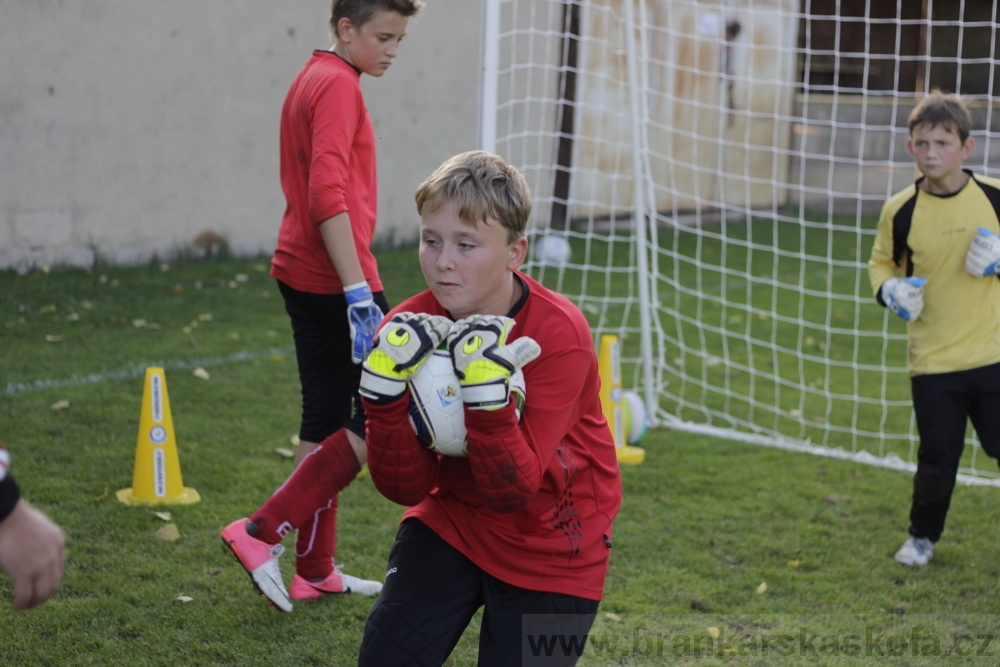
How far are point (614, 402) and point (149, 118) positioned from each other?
19.7 ft

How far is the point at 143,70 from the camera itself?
9.18 metres

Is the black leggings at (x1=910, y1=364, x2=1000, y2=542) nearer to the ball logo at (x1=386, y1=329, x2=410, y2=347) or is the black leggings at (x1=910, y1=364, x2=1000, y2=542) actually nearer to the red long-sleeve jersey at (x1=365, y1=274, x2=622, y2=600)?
the red long-sleeve jersey at (x1=365, y1=274, x2=622, y2=600)

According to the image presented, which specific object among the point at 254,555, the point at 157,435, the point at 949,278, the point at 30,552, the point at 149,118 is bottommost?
the point at 254,555

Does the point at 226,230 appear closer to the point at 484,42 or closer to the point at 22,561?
the point at 484,42

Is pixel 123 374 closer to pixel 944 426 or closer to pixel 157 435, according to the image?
pixel 157 435

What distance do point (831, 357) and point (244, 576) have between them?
17.4ft

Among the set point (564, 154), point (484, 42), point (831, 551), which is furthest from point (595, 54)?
point (831, 551)

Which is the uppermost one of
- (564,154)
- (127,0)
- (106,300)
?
(127,0)

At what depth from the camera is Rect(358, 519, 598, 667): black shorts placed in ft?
7.38

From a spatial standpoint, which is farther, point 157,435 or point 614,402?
point 614,402

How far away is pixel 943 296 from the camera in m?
4.08

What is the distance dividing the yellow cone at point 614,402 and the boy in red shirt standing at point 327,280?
195 cm

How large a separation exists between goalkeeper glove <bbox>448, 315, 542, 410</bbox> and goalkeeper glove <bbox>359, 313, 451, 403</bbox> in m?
0.05

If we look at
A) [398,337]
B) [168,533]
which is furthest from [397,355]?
[168,533]
